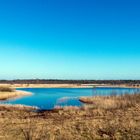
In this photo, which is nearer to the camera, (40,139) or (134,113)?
(40,139)

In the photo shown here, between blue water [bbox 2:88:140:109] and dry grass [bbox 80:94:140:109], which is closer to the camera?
dry grass [bbox 80:94:140:109]

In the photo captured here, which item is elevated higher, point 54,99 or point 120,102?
point 120,102

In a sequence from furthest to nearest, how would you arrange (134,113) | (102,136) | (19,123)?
(134,113), (19,123), (102,136)

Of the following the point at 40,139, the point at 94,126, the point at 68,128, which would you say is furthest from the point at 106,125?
the point at 40,139

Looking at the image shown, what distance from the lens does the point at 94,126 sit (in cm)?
1558

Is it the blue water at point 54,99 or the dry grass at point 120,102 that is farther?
the blue water at point 54,99

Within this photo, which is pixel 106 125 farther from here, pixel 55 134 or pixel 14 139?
pixel 14 139

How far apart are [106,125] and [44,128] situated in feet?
10.7

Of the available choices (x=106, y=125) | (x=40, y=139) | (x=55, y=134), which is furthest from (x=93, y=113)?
(x=40, y=139)

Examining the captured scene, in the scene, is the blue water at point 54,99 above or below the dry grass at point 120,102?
below

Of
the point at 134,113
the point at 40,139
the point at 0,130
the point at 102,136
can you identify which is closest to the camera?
the point at 40,139

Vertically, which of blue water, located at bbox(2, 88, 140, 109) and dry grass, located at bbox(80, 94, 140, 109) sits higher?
dry grass, located at bbox(80, 94, 140, 109)

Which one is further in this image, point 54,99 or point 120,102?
point 54,99

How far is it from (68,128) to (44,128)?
125cm
